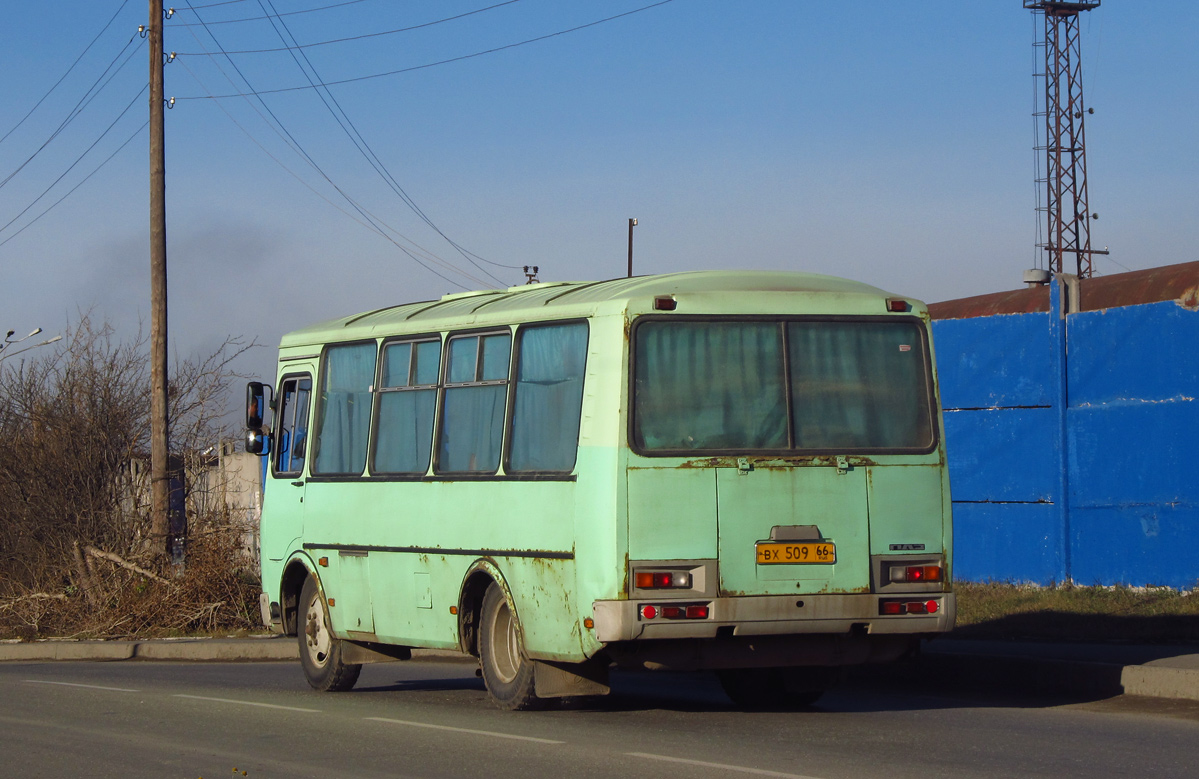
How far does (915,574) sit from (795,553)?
2.75 ft

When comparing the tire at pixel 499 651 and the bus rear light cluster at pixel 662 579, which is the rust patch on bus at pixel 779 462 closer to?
the bus rear light cluster at pixel 662 579

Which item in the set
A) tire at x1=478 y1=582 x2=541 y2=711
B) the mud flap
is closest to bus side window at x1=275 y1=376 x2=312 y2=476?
tire at x1=478 y1=582 x2=541 y2=711

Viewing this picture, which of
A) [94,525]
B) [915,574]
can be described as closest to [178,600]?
[94,525]

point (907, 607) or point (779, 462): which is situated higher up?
point (779, 462)

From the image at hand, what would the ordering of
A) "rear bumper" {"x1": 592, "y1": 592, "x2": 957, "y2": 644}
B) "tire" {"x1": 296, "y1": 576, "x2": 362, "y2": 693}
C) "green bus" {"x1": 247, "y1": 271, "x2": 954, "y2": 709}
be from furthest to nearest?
"tire" {"x1": 296, "y1": 576, "x2": 362, "y2": 693}
"green bus" {"x1": 247, "y1": 271, "x2": 954, "y2": 709}
"rear bumper" {"x1": 592, "y1": 592, "x2": 957, "y2": 644}

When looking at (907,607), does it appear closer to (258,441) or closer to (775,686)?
(775,686)

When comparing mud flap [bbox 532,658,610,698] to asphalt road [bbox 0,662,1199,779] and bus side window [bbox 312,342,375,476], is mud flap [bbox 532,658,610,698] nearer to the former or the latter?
asphalt road [bbox 0,662,1199,779]

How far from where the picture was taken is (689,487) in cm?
970

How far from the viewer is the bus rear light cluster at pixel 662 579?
951cm

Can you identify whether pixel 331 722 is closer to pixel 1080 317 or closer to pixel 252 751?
pixel 252 751

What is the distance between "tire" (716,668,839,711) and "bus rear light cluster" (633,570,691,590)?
1.92 m

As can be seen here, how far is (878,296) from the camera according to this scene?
1042 centimetres

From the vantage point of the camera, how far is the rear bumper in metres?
9.45

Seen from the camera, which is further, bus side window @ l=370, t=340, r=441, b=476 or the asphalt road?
bus side window @ l=370, t=340, r=441, b=476
